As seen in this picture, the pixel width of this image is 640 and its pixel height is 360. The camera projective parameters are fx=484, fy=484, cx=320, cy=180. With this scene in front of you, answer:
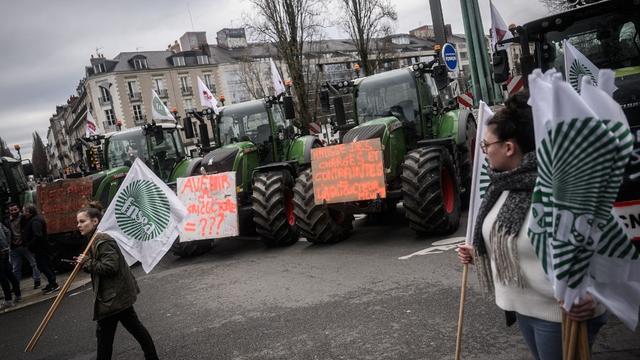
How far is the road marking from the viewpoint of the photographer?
669 centimetres

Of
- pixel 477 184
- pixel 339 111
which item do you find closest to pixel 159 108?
pixel 339 111

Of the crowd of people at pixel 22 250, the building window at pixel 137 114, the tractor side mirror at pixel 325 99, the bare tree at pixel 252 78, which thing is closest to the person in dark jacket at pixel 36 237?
the crowd of people at pixel 22 250

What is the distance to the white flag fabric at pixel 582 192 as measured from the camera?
169 cm

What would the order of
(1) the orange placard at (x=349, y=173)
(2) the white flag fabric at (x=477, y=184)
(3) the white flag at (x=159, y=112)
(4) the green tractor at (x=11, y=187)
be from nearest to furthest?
(2) the white flag fabric at (x=477, y=184) → (1) the orange placard at (x=349, y=173) → (3) the white flag at (x=159, y=112) → (4) the green tractor at (x=11, y=187)

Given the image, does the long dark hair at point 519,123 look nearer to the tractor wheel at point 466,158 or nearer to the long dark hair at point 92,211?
the long dark hair at point 92,211

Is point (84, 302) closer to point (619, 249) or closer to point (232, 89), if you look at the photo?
point (619, 249)

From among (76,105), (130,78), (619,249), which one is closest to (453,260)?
(619,249)

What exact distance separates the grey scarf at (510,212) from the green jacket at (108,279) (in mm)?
3169

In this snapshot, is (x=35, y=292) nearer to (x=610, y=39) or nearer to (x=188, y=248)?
(x=188, y=248)

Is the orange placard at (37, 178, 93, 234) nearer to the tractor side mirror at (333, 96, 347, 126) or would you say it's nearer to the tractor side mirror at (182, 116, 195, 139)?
the tractor side mirror at (182, 116, 195, 139)

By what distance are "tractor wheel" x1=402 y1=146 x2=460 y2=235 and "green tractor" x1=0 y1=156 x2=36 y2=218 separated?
10412 millimetres

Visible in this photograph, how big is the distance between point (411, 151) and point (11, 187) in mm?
10574

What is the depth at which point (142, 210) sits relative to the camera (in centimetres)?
468

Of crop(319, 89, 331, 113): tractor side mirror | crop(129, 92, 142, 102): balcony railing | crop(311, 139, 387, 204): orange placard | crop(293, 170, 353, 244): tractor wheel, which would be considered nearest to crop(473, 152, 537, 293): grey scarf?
crop(311, 139, 387, 204): orange placard
